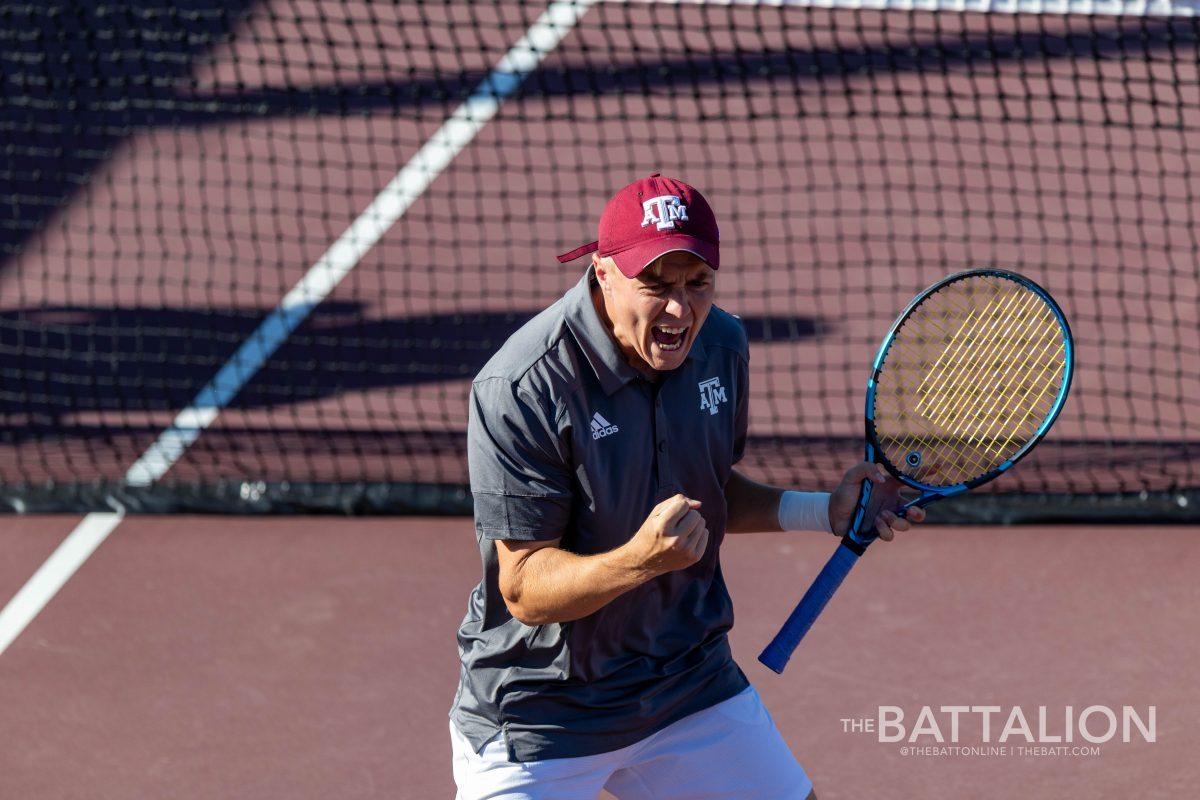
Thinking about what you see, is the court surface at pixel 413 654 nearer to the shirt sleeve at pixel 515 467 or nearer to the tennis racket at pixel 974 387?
the tennis racket at pixel 974 387

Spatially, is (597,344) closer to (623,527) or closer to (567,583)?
(623,527)

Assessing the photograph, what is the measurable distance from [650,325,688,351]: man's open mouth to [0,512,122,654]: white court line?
3.40 m

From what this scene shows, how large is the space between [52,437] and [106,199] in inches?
111

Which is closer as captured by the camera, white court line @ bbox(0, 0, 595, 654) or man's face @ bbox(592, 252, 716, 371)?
man's face @ bbox(592, 252, 716, 371)

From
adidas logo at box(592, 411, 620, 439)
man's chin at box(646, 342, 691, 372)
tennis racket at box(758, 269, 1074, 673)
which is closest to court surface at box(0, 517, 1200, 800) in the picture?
tennis racket at box(758, 269, 1074, 673)

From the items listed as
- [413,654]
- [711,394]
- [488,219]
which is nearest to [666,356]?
[711,394]

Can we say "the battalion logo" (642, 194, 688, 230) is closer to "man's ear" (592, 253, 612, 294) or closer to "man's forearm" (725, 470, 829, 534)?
"man's ear" (592, 253, 612, 294)

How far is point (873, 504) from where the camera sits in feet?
11.6

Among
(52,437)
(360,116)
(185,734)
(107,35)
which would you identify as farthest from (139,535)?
(107,35)

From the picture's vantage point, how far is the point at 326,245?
8.81 meters

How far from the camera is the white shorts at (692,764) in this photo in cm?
336

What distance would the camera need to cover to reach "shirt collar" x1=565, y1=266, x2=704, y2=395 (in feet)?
10.6

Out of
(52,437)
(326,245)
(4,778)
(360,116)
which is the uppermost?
(360,116)

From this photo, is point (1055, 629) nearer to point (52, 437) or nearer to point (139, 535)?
point (139, 535)
